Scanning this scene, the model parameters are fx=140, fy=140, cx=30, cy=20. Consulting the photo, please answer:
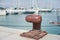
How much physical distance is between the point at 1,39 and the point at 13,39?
389 millimetres

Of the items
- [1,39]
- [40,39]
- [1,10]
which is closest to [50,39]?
[40,39]

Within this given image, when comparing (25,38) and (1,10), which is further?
(1,10)

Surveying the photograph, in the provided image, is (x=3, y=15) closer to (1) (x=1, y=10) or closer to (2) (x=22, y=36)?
(1) (x=1, y=10)

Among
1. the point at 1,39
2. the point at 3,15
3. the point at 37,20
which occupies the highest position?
the point at 37,20

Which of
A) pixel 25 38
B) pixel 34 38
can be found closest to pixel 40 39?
pixel 34 38

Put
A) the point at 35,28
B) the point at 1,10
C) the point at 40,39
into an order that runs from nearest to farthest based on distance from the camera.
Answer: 1. the point at 40,39
2. the point at 35,28
3. the point at 1,10

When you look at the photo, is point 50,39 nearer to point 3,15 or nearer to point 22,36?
point 22,36

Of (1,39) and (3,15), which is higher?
(1,39)

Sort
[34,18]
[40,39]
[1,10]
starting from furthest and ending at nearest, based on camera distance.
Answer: [1,10]
[34,18]
[40,39]

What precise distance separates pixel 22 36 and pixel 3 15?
2497 inches

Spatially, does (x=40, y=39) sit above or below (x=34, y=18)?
below

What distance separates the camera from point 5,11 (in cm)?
6581

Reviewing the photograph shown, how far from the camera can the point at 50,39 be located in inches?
170

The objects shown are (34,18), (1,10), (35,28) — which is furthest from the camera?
(1,10)
